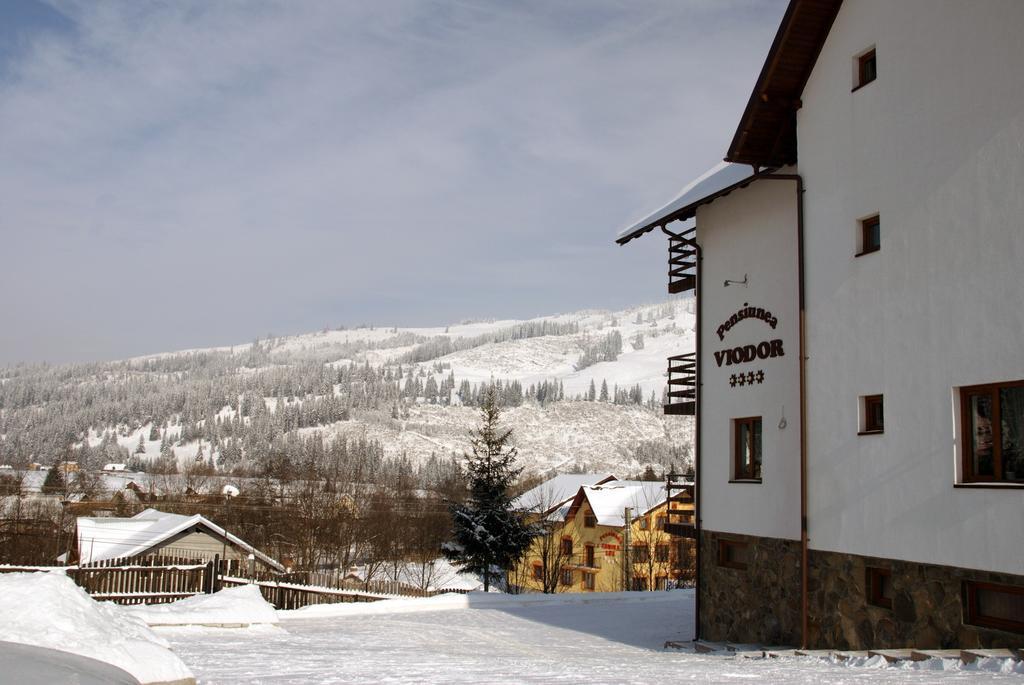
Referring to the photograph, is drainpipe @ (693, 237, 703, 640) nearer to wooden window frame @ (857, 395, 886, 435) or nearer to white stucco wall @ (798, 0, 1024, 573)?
white stucco wall @ (798, 0, 1024, 573)

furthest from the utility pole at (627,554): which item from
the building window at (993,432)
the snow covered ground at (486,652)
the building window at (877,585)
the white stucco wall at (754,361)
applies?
the building window at (993,432)

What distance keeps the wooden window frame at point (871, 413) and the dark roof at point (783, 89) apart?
5.34 metres

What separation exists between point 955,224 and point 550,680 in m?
8.75

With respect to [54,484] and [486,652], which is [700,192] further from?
[54,484]

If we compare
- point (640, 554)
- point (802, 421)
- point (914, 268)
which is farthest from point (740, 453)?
point (640, 554)

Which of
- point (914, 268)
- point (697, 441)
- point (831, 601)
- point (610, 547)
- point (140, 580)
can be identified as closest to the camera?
point (914, 268)

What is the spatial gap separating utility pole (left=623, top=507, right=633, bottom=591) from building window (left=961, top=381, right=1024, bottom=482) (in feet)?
118

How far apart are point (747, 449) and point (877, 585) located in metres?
4.77

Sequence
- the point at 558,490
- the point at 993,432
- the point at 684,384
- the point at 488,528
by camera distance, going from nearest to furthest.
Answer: the point at 993,432 < the point at 684,384 < the point at 488,528 < the point at 558,490

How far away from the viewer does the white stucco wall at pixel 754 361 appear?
17.1m

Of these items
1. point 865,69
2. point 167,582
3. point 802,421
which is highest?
point 865,69

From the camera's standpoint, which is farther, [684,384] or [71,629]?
[684,384]

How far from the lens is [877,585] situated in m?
14.3

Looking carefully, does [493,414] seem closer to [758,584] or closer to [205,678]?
[758,584]
